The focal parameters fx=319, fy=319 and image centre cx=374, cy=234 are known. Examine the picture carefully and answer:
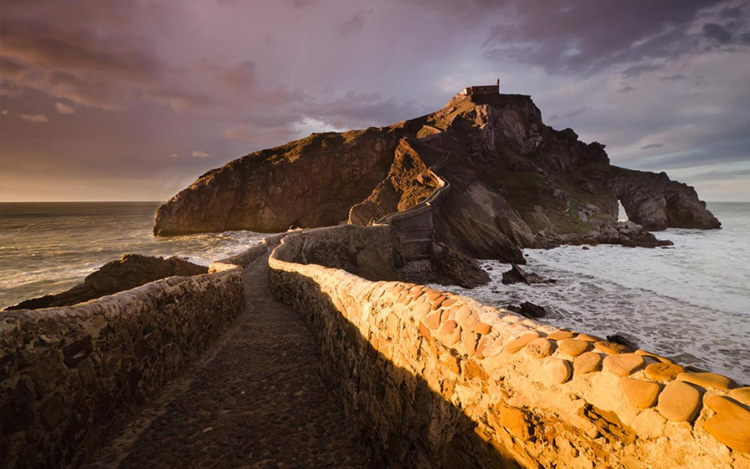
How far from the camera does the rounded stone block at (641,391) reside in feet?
5.55

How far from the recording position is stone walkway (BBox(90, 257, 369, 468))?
159 inches

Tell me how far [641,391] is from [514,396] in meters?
0.80

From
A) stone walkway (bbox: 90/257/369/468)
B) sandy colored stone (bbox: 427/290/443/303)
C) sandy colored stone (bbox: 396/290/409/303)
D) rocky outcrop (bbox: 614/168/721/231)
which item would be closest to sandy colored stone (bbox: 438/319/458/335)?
sandy colored stone (bbox: 427/290/443/303)

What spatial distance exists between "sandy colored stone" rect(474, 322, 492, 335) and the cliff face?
127 ft

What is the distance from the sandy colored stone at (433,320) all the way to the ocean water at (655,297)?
1501cm

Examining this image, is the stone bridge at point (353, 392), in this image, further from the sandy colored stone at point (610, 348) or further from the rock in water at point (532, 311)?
the rock in water at point (532, 311)

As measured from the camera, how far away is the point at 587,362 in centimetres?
200

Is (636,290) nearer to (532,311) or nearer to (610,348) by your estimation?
(532,311)

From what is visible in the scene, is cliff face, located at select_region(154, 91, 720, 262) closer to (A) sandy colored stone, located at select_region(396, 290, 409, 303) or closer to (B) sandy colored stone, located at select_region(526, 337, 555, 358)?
(A) sandy colored stone, located at select_region(396, 290, 409, 303)

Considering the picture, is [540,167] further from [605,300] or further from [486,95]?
[605,300]

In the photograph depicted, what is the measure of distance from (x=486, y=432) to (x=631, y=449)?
1.02m

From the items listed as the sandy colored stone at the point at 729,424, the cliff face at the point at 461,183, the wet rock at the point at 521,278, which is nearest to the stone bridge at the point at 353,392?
the sandy colored stone at the point at 729,424

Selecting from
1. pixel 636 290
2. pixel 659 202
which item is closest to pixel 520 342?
pixel 636 290

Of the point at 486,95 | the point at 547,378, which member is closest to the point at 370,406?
the point at 547,378
